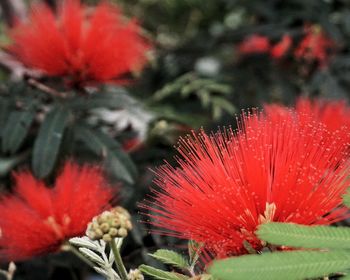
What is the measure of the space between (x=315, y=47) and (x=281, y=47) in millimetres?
203

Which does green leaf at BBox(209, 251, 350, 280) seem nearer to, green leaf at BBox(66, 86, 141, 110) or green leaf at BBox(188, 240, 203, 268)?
green leaf at BBox(188, 240, 203, 268)

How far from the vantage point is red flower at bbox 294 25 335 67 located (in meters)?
3.68

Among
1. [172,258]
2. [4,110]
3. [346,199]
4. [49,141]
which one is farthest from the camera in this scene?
[4,110]

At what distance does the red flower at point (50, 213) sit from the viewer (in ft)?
7.23

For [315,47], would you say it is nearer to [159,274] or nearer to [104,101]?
[104,101]

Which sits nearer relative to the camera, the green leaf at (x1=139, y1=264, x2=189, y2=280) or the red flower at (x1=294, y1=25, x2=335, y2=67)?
the green leaf at (x1=139, y1=264, x2=189, y2=280)

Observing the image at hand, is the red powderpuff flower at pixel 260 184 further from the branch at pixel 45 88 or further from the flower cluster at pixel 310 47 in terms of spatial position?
the flower cluster at pixel 310 47

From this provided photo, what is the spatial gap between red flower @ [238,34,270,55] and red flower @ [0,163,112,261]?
1.89 m

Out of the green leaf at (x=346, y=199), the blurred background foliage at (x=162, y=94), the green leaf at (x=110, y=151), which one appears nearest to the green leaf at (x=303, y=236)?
the green leaf at (x=346, y=199)

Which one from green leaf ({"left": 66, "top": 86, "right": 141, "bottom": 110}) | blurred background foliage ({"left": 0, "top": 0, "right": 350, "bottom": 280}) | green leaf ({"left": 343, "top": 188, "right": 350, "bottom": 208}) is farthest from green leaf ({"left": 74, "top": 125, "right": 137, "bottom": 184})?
green leaf ({"left": 343, "top": 188, "right": 350, "bottom": 208})

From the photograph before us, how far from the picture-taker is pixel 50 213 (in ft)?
7.30

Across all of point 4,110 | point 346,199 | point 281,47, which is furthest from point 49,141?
point 281,47

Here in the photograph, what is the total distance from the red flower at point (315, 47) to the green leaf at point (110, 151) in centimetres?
155

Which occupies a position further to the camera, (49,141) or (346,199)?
(49,141)
